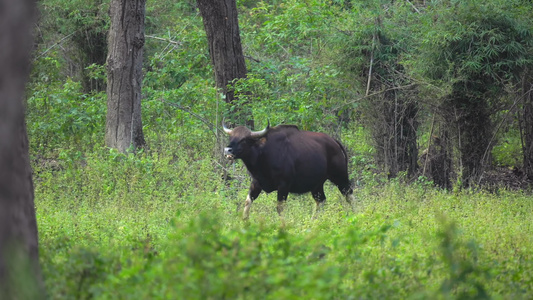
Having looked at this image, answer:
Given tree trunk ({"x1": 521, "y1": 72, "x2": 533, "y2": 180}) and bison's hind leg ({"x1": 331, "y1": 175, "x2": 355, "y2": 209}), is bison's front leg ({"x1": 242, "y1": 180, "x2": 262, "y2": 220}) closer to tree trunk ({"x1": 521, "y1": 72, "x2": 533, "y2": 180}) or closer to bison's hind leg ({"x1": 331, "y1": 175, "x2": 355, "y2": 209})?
bison's hind leg ({"x1": 331, "y1": 175, "x2": 355, "y2": 209})

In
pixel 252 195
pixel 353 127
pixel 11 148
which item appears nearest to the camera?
pixel 11 148

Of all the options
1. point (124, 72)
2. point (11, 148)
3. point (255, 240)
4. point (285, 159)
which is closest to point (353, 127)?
point (124, 72)

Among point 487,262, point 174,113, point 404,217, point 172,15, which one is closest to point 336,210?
point 404,217

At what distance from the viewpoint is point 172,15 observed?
26453mm

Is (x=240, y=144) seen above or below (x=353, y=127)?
above

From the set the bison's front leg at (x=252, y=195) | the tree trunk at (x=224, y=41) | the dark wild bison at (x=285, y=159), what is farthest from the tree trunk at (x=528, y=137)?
the bison's front leg at (x=252, y=195)

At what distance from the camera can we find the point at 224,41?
16.2 meters

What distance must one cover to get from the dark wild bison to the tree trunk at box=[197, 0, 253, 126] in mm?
3586

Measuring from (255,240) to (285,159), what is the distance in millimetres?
6643

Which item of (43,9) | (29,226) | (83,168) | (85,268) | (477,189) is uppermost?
(43,9)

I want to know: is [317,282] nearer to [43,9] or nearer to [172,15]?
[43,9]

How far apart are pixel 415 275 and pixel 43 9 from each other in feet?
58.3

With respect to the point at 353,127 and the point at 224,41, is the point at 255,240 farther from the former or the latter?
the point at 353,127

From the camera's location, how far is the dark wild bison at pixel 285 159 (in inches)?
479
